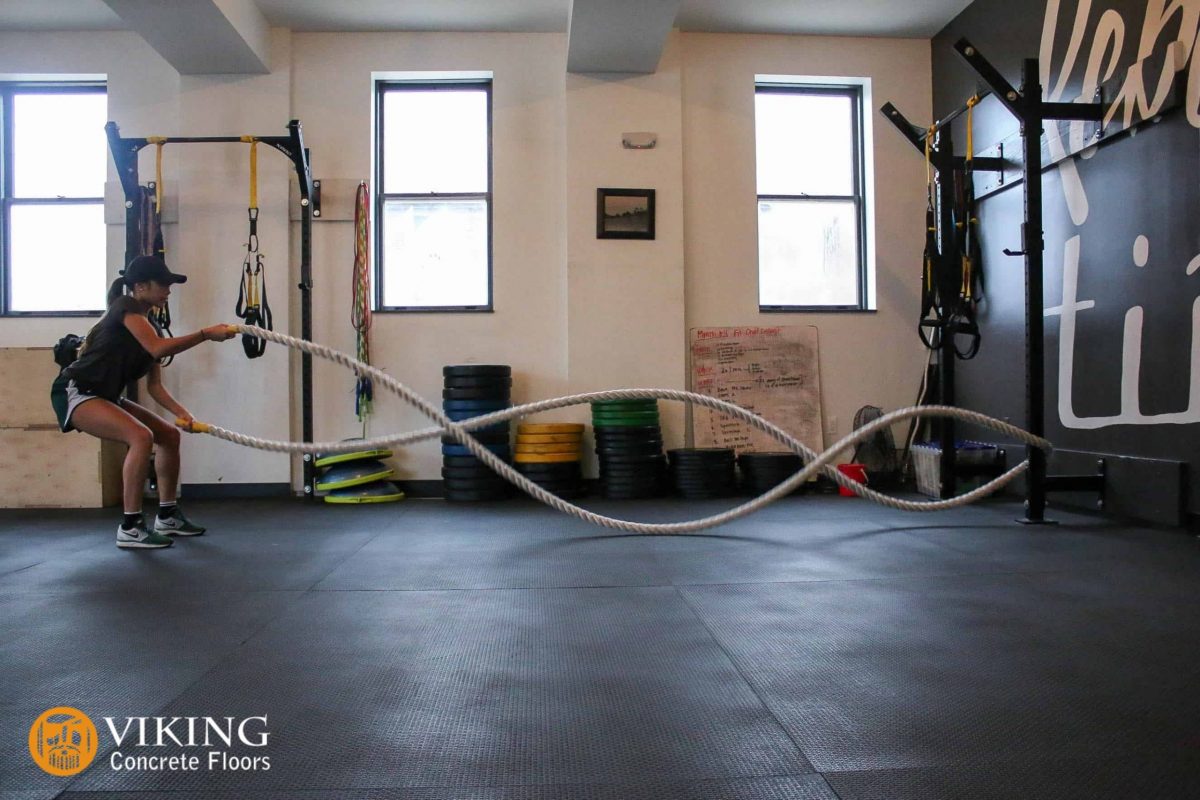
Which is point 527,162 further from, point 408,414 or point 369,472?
point 369,472

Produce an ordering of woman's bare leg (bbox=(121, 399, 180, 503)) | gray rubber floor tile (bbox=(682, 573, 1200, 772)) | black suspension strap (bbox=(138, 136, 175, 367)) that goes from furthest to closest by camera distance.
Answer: black suspension strap (bbox=(138, 136, 175, 367)) < woman's bare leg (bbox=(121, 399, 180, 503)) < gray rubber floor tile (bbox=(682, 573, 1200, 772))

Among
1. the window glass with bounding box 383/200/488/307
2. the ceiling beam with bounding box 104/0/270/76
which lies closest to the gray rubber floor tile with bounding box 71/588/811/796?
the window glass with bounding box 383/200/488/307

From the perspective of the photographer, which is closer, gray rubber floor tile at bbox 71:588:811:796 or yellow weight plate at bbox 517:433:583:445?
gray rubber floor tile at bbox 71:588:811:796

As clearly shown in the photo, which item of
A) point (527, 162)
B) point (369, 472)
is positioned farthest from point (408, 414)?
point (527, 162)

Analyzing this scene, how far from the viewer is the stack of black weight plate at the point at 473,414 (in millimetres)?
5324

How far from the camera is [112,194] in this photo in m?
5.68

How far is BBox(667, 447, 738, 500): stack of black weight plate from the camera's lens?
17.6 ft

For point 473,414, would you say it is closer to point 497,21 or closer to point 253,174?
point 253,174

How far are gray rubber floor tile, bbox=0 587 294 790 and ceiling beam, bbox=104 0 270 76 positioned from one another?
12.5 feet

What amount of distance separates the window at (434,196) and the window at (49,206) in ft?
6.99

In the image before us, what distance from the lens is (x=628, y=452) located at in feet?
17.7

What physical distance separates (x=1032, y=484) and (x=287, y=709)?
12.4ft

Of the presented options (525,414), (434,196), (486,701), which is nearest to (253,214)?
(434,196)

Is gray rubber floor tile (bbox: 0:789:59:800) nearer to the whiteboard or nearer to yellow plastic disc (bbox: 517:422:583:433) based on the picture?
yellow plastic disc (bbox: 517:422:583:433)
